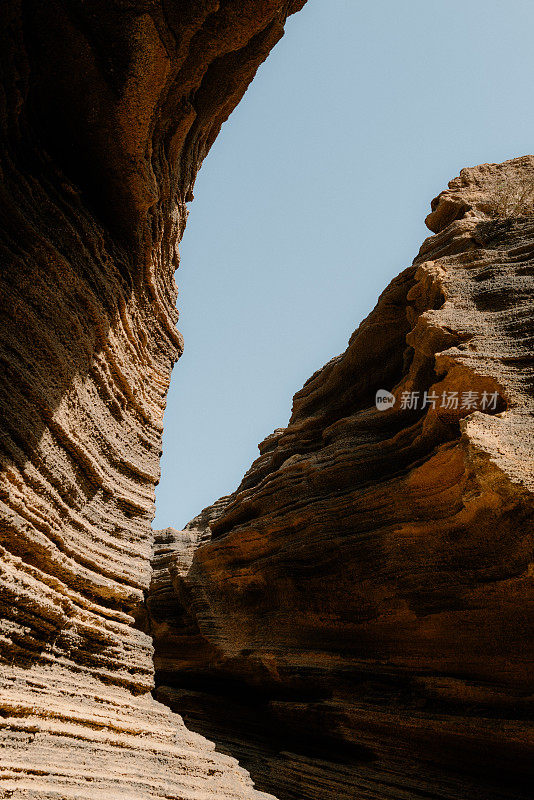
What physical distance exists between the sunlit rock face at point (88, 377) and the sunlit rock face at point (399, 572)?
141 inches

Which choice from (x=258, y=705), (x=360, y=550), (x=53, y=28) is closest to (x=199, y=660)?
(x=258, y=705)

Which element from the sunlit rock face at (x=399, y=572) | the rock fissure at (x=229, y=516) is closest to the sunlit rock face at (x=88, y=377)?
the rock fissure at (x=229, y=516)

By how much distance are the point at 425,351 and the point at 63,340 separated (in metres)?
6.27

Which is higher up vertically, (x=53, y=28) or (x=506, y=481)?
(x=53, y=28)

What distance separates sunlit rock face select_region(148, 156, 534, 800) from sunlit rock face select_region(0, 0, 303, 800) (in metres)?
3.59

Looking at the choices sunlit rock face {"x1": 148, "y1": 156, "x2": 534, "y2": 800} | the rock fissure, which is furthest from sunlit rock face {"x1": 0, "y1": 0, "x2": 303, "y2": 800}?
sunlit rock face {"x1": 148, "y1": 156, "x2": 534, "y2": 800}

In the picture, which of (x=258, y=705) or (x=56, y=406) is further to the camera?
(x=258, y=705)

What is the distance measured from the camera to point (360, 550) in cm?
946

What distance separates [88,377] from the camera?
5.93 meters

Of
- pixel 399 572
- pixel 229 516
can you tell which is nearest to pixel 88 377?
pixel 399 572

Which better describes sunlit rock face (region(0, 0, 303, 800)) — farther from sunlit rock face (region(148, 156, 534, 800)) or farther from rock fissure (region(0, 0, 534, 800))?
sunlit rock face (region(148, 156, 534, 800))

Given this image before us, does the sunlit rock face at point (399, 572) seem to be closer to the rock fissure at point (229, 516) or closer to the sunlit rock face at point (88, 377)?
the rock fissure at point (229, 516)

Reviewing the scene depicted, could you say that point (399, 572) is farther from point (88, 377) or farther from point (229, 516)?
point (88, 377)

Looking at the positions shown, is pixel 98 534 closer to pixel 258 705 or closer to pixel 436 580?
pixel 436 580
